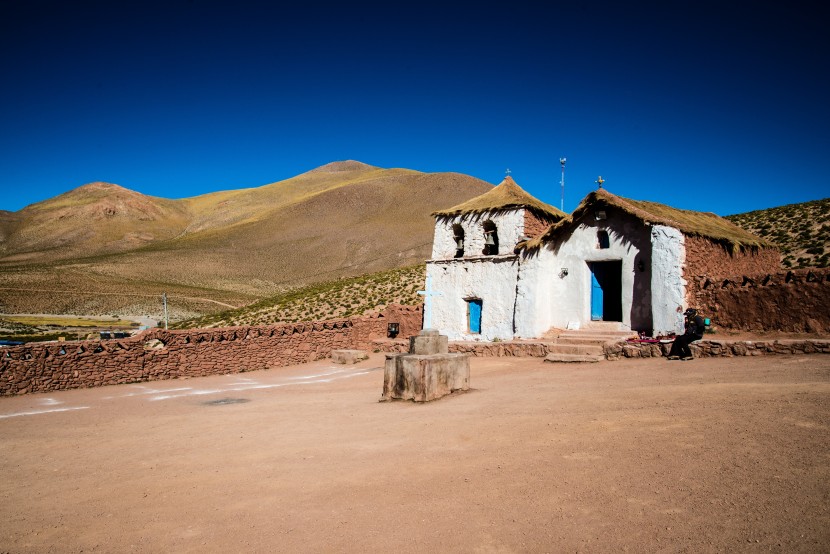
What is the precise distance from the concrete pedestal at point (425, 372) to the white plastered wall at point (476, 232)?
36.3ft

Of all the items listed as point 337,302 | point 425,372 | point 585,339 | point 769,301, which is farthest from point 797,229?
point 425,372

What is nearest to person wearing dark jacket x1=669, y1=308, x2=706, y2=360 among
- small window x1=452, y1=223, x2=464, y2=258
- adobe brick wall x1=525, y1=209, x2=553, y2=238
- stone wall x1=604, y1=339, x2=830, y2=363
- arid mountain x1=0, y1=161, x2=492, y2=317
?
stone wall x1=604, y1=339, x2=830, y2=363

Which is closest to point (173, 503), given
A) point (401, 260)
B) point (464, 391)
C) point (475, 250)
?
point (464, 391)

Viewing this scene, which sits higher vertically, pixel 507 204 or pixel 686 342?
pixel 507 204

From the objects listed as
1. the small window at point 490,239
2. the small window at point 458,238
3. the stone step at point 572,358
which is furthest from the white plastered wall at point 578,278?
the stone step at point 572,358

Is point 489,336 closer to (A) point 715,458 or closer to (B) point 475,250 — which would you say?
(B) point 475,250

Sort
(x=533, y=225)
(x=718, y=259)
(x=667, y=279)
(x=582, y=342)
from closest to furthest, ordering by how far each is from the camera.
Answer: (x=667, y=279), (x=582, y=342), (x=718, y=259), (x=533, y=225)

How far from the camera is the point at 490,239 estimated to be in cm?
2358

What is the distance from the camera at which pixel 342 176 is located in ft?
621

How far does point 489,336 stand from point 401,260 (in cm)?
6655

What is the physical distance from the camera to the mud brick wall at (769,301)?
14375 mm

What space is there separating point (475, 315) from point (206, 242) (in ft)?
340

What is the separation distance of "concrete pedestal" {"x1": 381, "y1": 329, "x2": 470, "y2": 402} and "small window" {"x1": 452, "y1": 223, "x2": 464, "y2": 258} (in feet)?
41.0

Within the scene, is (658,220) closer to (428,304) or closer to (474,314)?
(474,314)
